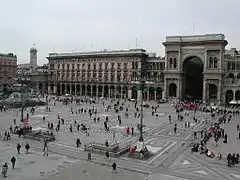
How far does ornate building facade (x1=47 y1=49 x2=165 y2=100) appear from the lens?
99.4 meters

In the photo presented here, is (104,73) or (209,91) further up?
(104,73)

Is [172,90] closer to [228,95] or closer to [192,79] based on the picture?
[192,79]

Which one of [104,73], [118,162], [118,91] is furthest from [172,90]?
[118,162]

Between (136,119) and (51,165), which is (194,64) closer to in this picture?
(136,119)

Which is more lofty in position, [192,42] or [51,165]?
[192,42]

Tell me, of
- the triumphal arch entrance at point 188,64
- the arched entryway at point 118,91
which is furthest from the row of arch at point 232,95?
the arched entryway at point 118,91

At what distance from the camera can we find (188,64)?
9494 centimetres

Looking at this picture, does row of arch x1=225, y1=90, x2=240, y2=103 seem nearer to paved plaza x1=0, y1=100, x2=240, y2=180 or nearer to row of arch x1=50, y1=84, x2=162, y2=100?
row of arch x1=50, y1=84, x2=162, y2=100

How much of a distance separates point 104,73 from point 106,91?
20.8 feet

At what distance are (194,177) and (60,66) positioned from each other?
10103 centimetres

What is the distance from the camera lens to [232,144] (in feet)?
112

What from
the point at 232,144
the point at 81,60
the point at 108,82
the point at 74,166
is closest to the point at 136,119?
the point at 232,144

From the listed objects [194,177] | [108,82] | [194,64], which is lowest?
[194,177]

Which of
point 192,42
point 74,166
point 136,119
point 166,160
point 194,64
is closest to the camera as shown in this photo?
point 74,166
